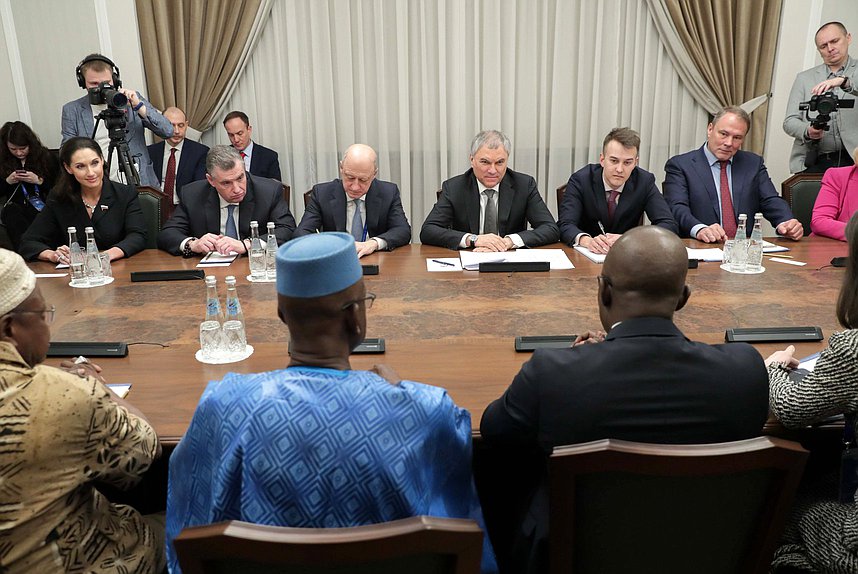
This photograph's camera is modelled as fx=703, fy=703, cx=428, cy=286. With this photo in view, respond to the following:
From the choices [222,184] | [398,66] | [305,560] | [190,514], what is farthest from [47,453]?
[398,66]

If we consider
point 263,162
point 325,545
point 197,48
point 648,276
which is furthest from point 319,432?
point 197,48

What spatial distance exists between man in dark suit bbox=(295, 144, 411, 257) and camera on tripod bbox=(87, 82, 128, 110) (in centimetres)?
146

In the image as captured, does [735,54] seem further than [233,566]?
Yes

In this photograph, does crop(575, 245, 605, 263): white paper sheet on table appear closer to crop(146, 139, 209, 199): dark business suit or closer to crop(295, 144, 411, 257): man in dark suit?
crop(295, 144, 411, 257): man in dark suit

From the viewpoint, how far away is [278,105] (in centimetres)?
559

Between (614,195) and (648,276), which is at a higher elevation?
(648,276)

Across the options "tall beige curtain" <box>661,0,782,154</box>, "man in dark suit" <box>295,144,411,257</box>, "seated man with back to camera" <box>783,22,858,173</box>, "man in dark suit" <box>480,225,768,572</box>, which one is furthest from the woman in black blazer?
"seated man with back to camera" <box>783,22,858,173</box>

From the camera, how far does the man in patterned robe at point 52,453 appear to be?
50.7 inches

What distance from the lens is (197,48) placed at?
5355mm

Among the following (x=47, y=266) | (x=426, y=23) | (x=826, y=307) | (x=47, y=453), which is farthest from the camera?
(x=426, y=23)

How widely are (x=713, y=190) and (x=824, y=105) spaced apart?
1.21 m

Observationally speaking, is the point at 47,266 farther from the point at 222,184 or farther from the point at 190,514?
the point at 190,514

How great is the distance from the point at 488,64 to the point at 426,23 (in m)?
0.57

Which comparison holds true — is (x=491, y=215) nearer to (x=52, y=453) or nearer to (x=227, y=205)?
(x=227, y=205)
